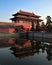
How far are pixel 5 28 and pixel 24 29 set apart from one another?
6.51m

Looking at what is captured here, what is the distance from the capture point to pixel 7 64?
10.0 meters

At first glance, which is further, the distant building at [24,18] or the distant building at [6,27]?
the distant building at [24,18]

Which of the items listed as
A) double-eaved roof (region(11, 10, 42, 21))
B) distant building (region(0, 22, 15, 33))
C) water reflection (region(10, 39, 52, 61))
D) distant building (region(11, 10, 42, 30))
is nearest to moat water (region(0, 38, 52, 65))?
water reflection (region(10, 39, 52, 61))

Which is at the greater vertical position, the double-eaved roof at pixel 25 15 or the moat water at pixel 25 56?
the double-eaved roof at pixel 25 15

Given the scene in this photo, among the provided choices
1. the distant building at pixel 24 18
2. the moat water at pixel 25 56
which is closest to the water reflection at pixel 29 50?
the moat water at pixel 25 56

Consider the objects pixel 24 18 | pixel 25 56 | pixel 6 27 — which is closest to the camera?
pixel 25 56

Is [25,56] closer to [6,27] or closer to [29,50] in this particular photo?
[29,50]

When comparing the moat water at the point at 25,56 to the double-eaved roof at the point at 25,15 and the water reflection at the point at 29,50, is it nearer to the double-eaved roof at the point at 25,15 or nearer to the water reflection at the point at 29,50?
the water reflection at the point at 29,50

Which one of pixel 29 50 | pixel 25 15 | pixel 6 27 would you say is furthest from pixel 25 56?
pixel 25 15

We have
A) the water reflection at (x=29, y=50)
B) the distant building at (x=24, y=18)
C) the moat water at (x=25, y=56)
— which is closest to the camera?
the moat water at (x=25, y=56)

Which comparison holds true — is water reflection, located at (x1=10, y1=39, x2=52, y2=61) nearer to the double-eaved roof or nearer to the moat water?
the moat water

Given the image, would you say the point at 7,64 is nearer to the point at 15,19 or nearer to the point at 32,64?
the point at 32,64

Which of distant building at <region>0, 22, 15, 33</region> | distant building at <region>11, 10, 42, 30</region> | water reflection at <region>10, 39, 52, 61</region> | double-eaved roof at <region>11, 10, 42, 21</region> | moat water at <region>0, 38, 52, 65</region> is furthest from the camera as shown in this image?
double-eaved roof at <region>11, 10, 42, 21</region>

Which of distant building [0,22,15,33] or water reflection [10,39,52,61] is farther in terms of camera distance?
distant building [0,22,15,33]
